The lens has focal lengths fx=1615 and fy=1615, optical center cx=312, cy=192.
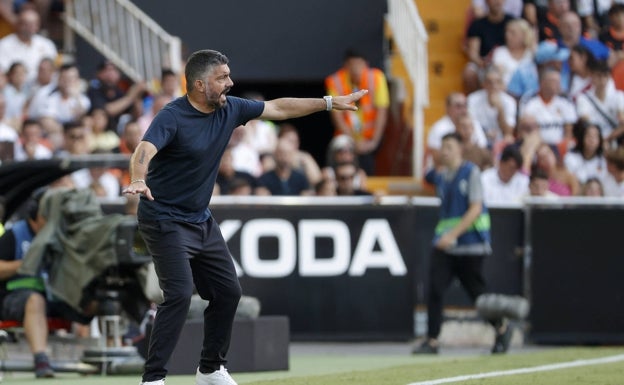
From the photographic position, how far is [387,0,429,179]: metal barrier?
1983 centimetres

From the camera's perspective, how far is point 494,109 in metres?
19.4

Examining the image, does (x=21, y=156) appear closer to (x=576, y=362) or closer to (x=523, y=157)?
(x=523, y=157)

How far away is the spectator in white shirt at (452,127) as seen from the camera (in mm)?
18375

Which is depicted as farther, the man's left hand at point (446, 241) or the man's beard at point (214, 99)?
the man's left hand at point (446, 241)

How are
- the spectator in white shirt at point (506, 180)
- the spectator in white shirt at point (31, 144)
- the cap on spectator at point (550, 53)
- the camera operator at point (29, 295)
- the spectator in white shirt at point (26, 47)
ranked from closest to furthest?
the camera operator at point (29, 295)
the spectator in white shirt at point (506, 180)
the spectator in white shirt at point (31, 144)
the spectator in white shirt at point (26, 47)
the cap on spectator at point (550, 53)

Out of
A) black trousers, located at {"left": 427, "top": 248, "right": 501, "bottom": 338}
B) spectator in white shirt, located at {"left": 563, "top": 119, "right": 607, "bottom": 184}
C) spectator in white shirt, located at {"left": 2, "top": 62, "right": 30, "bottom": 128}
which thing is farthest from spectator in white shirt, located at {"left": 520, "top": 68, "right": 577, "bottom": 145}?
spectator in white shirt, located at {"left": 2, "top": 62, "right": 30, "bottom": 128}

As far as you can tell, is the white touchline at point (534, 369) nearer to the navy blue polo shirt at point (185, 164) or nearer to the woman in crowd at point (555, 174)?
the navy blue polo shirt at point (185, 164)

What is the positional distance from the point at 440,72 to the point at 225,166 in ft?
18.1

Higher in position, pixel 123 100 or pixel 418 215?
pixel 123 100

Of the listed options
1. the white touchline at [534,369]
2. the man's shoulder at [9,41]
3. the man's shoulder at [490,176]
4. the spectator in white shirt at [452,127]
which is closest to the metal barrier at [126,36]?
the man's shoulder at [9,41]

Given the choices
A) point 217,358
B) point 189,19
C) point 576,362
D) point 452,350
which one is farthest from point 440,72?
point 217,358

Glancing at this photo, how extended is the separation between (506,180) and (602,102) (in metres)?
2.83

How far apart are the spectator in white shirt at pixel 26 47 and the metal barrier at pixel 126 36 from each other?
4.89ft

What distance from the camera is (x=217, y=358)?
990 centimetres
